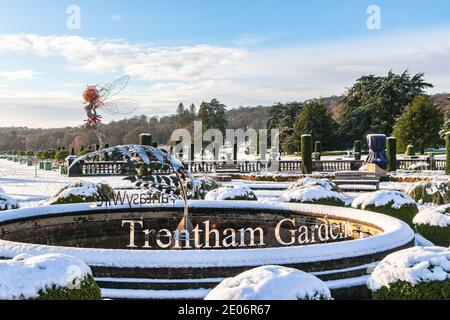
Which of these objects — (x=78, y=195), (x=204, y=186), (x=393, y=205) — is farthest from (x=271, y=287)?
(x=204, y=186)

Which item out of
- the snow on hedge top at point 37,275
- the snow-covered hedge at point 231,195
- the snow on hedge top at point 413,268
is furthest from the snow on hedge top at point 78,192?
the snow on hedge top at point 413,268

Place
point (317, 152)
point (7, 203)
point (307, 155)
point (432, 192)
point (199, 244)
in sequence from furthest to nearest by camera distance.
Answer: point (317, 152), point (307, 155), point (432, 192), point (7, 203), point (199, 244)

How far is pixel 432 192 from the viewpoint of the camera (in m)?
16.1

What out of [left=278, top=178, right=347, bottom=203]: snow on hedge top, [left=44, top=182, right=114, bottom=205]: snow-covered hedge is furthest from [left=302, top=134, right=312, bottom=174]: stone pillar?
[left=44, top=182, right=114, bottom=205]: snow-covered hedge

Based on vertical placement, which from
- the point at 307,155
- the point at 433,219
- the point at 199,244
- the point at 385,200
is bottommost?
the point at 199,244

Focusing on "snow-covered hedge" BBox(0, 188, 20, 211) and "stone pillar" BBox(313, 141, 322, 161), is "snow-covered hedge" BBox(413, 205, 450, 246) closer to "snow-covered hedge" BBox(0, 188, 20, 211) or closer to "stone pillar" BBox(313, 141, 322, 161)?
"snow-covered hedge" BBox(0, 188, 20, 211)

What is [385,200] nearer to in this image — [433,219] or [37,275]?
[433,219]

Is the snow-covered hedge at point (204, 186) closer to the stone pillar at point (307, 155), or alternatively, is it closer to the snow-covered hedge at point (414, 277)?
the snow-covered hedge at point (414, 277)

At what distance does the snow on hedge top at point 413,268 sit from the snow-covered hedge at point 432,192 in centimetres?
1087

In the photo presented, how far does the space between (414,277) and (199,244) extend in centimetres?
506

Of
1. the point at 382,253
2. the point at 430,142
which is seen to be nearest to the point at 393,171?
the point at 430,142

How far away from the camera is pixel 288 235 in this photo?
33.8 ft
